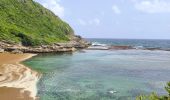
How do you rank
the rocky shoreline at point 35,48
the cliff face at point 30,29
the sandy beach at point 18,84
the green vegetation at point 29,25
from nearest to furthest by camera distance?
the sandy beach at point 18,84 → the rocky shoreline at point 35,48 → the cliff face at point 30,29 → the green vegetation at point 29,25

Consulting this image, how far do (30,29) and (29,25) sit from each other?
189 inches

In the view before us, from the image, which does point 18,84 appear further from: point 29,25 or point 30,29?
point 29,25

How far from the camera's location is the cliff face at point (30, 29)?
96.6 meters

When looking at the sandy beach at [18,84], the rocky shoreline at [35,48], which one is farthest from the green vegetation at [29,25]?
the sandy beach at [18,84]

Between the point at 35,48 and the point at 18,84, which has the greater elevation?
the point at 35,48

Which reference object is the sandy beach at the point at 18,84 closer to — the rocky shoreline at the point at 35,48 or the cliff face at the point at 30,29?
the rocky shoreline at the point at 35,48

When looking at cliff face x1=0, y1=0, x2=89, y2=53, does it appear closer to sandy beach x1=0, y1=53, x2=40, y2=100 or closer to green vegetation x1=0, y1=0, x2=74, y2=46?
green vegetation x1=0, y1=0, x2=74, y2=46

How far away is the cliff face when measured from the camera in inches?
3802

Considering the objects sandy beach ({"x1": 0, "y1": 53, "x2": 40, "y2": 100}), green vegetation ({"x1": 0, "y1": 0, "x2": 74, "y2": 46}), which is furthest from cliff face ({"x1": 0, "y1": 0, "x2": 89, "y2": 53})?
sandy beach ({"x1": 0, "y1": 53, "x2": 40, "y2": 100})

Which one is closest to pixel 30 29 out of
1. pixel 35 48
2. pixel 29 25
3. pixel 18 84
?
pixel 29 25

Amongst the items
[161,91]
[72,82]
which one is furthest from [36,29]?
[161,91]

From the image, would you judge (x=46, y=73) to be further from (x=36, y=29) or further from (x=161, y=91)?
(x=36, y=29)

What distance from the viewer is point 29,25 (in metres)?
121

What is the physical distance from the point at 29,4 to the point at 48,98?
10545 centimetres
